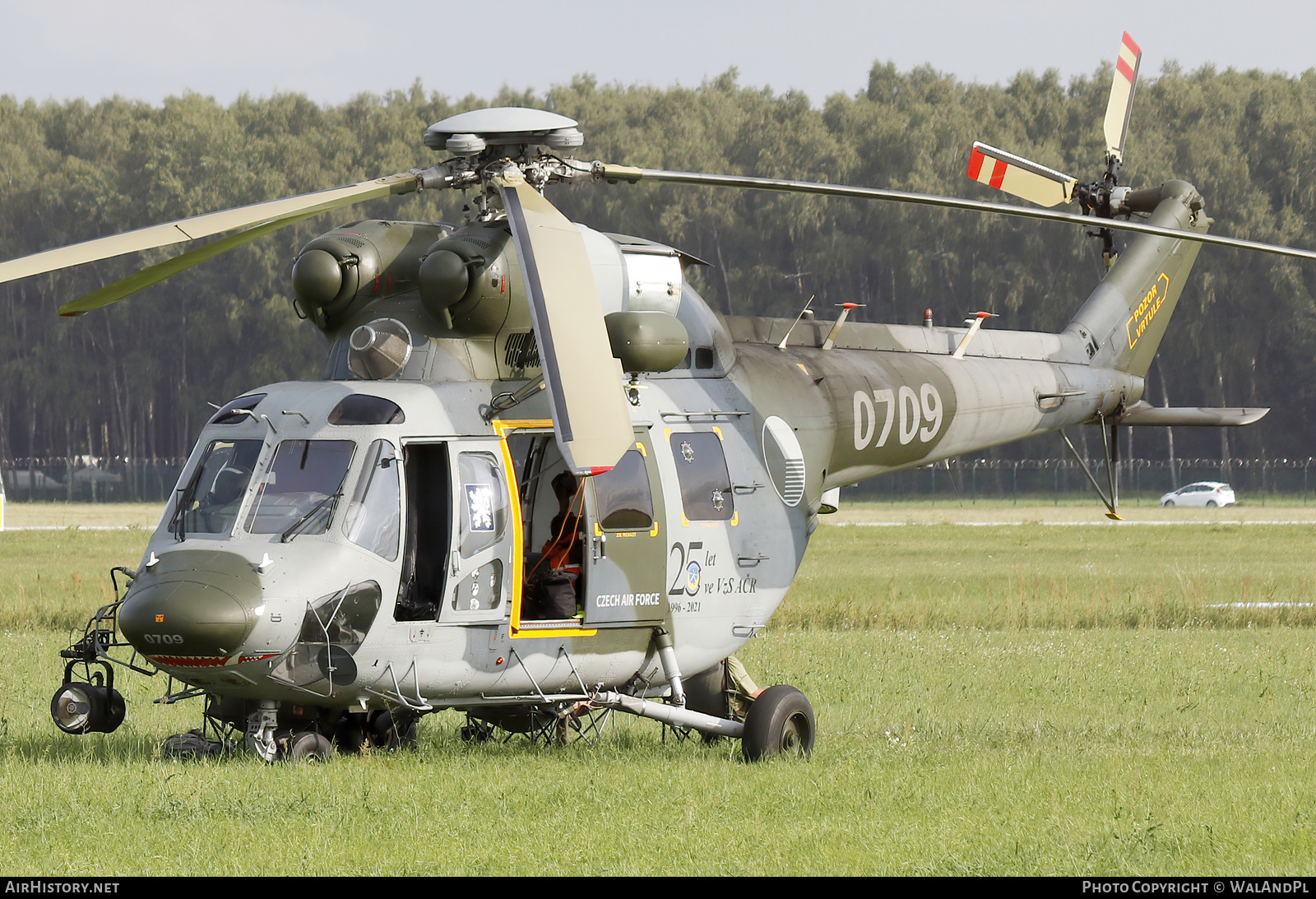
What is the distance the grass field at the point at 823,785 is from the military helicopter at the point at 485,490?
1.86 ft

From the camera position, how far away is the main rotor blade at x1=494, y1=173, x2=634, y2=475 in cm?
894

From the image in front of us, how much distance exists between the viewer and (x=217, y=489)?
10.5 meters

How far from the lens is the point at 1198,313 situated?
78.6 meters

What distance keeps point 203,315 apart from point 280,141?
1275cm

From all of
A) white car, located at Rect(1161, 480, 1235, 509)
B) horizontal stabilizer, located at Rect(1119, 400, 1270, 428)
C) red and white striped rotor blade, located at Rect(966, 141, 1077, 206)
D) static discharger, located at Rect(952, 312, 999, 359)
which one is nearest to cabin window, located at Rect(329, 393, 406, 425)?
static discharger, located at Rect(952, 312, 999, 359)

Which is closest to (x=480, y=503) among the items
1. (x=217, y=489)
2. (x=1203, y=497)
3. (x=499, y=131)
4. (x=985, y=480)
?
(x=217, y=489)

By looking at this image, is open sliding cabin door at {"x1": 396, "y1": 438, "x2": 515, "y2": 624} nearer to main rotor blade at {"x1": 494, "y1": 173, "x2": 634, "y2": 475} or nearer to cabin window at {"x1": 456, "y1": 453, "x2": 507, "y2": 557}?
cabin window at {"x1": 456, "y1": 453, "x2": 507, "y2": 557}

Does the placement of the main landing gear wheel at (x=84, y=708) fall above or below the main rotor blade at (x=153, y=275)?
below

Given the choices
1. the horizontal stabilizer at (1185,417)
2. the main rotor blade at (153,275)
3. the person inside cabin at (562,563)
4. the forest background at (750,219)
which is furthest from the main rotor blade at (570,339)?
the forest background at (750,219)

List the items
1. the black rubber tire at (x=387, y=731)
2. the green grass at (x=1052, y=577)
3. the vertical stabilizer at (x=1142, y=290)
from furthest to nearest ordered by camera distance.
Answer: the green grass at (x=1052, y=577), the vertical stabilizer at (x=1142, y=290), the black rubber tire at (x=387, y=731)

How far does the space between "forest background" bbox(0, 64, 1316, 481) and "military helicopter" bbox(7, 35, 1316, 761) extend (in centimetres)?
6791

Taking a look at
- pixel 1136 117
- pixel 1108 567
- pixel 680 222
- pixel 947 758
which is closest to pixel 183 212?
pixel 680 222

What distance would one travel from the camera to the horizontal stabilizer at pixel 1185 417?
57.1 ft

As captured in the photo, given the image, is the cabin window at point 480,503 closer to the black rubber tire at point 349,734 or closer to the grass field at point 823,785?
the grass field at point 823,785
